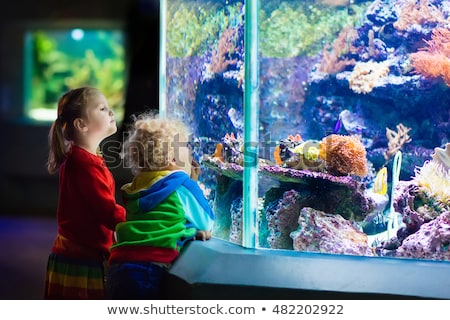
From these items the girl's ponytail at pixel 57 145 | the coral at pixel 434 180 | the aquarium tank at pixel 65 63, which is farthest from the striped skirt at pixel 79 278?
the aquarium tank at pixel 65 63

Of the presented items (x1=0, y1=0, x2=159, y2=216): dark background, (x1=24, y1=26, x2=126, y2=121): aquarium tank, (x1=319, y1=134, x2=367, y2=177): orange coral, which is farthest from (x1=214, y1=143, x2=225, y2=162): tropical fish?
(x1=24, y1=26, x2=126, y2=121): aquarium tank

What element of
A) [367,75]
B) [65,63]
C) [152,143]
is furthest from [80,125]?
[65,63]

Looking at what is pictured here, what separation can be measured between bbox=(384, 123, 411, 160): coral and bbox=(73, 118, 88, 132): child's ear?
1.37 meters

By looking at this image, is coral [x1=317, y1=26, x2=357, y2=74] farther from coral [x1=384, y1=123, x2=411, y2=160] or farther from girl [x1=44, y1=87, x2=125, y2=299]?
girl [x1=44, y1=87, x2=125, y2=299]

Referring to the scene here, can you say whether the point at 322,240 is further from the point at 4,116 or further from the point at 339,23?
the point at 4,116

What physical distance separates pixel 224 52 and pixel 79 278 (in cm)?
124

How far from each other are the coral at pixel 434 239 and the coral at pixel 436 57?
600 millimetres

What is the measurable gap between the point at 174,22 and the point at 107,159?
78 centimetres

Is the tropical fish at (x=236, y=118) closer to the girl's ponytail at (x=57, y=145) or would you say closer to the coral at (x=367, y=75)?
the coral at (x=367, y=75)

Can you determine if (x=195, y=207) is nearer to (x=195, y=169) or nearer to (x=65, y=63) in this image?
(x=195, y=169)

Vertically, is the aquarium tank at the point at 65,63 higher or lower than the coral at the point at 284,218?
higher

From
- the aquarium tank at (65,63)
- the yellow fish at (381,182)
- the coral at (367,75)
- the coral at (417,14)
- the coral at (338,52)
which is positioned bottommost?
the yellow fish at (381,182)

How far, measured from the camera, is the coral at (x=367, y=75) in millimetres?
2771

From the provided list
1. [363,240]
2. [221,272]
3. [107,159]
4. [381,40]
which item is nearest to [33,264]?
[107,159]
